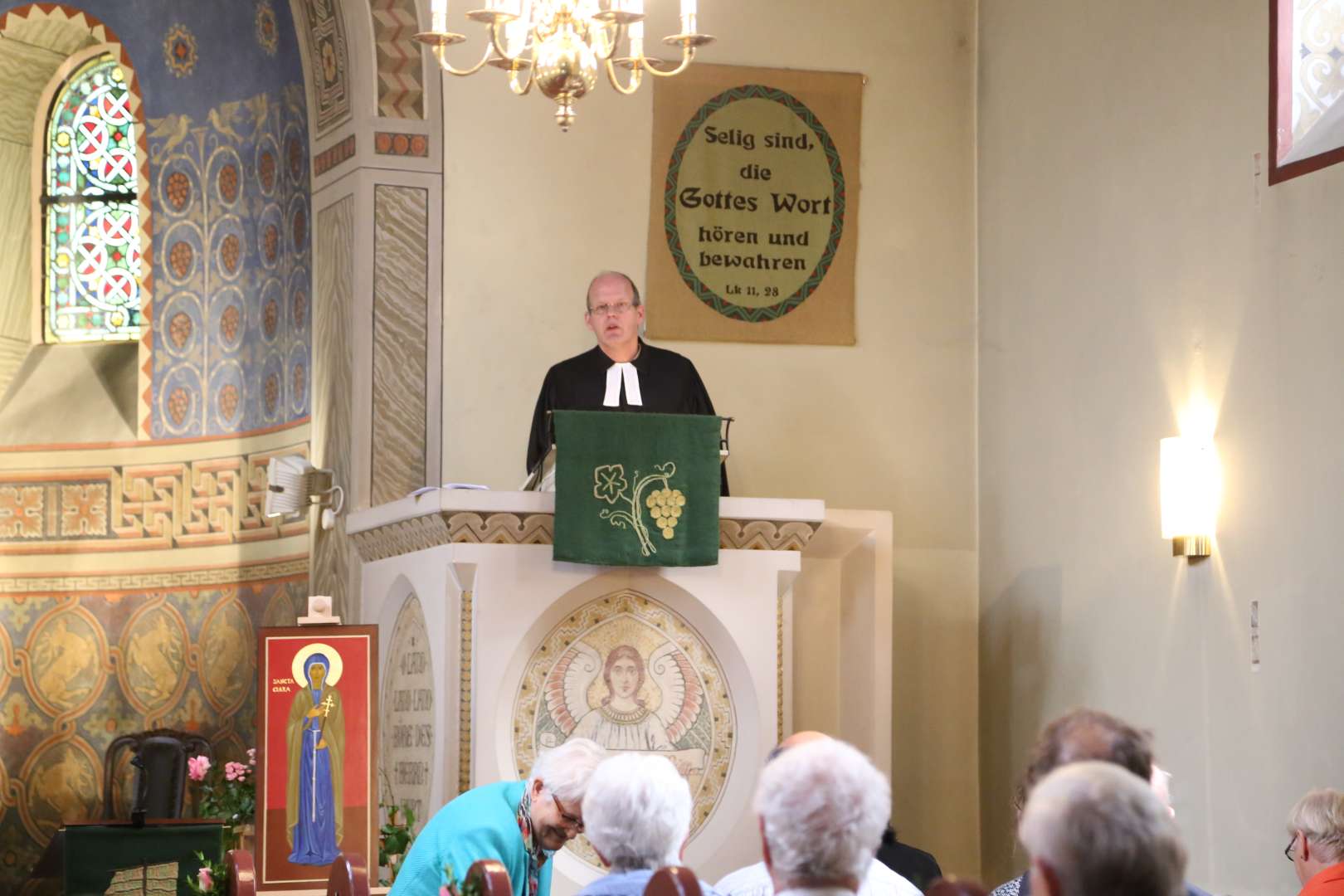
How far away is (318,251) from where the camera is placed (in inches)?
385

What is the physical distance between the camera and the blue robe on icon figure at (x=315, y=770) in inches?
233

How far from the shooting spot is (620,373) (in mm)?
7871

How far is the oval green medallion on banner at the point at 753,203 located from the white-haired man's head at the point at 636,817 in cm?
577

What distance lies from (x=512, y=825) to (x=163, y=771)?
577 cm

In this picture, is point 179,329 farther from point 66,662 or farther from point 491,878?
point 491,878

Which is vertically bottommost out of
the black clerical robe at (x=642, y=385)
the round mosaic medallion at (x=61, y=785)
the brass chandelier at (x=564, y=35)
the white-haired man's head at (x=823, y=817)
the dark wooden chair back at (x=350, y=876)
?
the round mosaic medallion at (x=61, y=785)

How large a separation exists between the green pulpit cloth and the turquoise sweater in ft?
7.02

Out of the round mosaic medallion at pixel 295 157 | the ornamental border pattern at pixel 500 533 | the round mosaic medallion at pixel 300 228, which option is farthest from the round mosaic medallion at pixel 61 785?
the ornamental border pattern at pixel 500 533

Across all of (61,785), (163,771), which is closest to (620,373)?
(163,771)

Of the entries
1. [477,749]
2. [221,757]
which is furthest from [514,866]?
[221,757]

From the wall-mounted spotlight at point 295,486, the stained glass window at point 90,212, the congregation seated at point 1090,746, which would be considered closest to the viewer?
the congregation seated at point 1090,746

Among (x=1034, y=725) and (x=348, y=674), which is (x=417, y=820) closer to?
(x=348, y=674)

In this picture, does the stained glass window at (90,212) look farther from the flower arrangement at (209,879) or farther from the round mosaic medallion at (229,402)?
the flower arrangement at (209,879)

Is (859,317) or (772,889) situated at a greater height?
(859,317)
